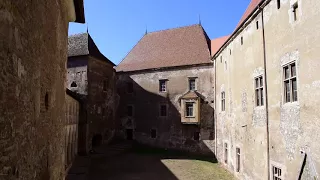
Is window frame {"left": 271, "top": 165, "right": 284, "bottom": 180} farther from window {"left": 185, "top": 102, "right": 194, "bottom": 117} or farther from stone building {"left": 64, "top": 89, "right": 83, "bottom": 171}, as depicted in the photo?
window {"left": 185, "top": 102, "right": 194, "bottom": 117}

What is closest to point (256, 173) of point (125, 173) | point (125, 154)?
point (125, 173)

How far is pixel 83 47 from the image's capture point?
21.8 m

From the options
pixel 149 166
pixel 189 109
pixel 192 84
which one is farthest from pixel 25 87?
pixel 192 84

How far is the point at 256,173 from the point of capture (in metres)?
11.4

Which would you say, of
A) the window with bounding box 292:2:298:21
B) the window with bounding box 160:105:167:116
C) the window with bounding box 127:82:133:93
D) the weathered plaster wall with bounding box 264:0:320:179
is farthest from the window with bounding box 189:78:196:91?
the window with bounding box 292:2:298:21

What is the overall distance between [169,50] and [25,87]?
2310 centimetres

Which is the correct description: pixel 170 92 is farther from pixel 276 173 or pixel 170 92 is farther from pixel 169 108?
pixel 276 173

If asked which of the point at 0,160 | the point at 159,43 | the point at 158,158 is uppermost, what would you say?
the point at 159,43

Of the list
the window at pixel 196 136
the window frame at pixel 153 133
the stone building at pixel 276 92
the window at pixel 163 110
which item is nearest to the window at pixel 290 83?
the stone building at pixel 276 92

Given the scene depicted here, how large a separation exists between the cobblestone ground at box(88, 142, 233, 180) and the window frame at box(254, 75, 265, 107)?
5.34 meters

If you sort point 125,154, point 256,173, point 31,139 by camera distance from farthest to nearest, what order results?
point 125,154 < point 256,173 < point 31,139

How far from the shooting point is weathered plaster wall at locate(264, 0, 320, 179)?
7.27m

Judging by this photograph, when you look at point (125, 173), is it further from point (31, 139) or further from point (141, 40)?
point (141, 40)

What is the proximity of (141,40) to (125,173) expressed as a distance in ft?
56.0
